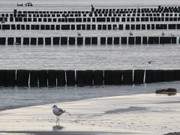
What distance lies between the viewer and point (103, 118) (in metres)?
27.2

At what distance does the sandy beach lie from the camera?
2447cm

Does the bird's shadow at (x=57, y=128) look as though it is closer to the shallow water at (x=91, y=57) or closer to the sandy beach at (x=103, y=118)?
the sandy beach at (x=103, y=118)

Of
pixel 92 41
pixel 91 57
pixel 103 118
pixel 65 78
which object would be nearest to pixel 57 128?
pixel 103 118

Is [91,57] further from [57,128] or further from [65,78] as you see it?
[57,128]

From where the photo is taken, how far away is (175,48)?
91.4 meters

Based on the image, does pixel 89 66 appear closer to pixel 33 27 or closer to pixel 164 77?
pixel 164 77

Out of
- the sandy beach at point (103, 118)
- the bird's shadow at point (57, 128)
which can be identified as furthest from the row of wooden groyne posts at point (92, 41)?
the bird's shadow at point (57, 128)

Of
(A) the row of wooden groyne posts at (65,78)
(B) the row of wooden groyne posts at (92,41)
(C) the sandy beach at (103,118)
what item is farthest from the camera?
(B) the row of wooden groyne posts at (92,41)

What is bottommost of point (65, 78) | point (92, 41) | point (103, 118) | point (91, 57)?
point (92, 41)

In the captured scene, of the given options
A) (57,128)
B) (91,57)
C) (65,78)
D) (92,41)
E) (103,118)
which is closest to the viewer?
(57,128)

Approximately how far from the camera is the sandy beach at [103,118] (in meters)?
24.5

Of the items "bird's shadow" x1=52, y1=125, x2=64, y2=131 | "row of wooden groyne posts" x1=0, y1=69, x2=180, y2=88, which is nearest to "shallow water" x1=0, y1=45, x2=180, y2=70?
"row of wooden groyne posts" x1=0, y1=69, x2=180, y2=88

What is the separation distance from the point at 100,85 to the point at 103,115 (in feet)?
53.6

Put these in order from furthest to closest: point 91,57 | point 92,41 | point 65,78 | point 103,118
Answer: point 92,41 → point 91,57 → point 65,78 → point 103,118
